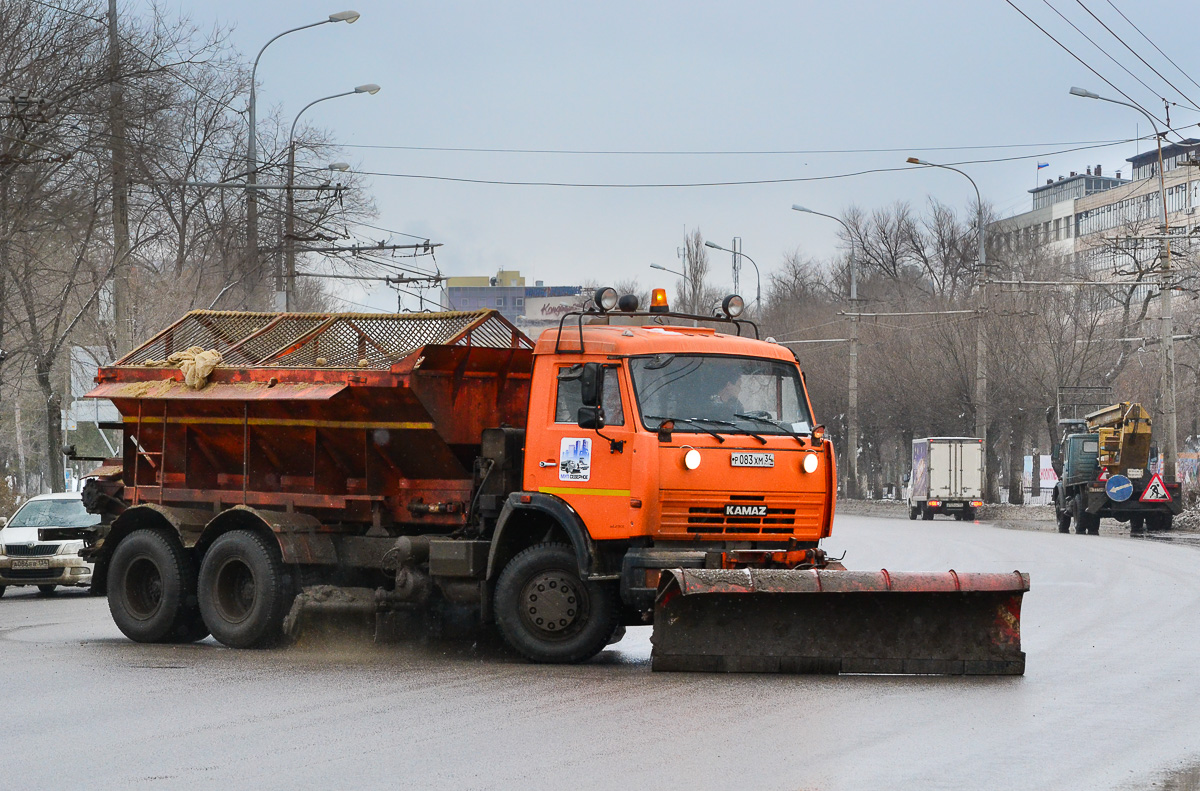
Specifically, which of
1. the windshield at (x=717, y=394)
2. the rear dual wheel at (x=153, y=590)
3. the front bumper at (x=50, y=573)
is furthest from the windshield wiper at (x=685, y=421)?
the front bumper at (x=50, y=573)

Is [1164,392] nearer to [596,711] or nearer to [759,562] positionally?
[759,562]

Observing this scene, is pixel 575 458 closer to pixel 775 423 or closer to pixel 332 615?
pixel 775 423

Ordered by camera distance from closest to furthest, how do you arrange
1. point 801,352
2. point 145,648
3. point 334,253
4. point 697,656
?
point 697,656, point 145,648, point 334,253, point 801,352

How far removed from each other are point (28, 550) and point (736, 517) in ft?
42.6

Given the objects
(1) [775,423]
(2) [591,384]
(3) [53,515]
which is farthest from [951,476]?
(2) [591,384]

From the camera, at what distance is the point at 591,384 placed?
10.9 meters

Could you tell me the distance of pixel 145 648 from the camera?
43.7ft

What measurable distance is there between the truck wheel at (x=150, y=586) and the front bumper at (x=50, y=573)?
23.5 ft

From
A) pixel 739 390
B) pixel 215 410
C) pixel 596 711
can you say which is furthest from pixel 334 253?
pixel 596 711

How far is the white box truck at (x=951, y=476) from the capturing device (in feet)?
165

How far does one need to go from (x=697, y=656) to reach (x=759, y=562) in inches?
36.2

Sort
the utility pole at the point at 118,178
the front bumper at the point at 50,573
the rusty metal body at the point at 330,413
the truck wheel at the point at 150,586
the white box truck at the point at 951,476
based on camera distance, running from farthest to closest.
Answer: the white box truck at the point at 951,476, the utility pole at the point at 118,178, the front bumper at the point at 50,573, the truck wheel at the point at 150,586, the rusty metal body at the point at 330,413

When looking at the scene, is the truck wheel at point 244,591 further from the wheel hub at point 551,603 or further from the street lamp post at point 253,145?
the street lamp post at point 253,145

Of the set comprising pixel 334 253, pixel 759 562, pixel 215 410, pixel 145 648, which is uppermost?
pixel 334 253
